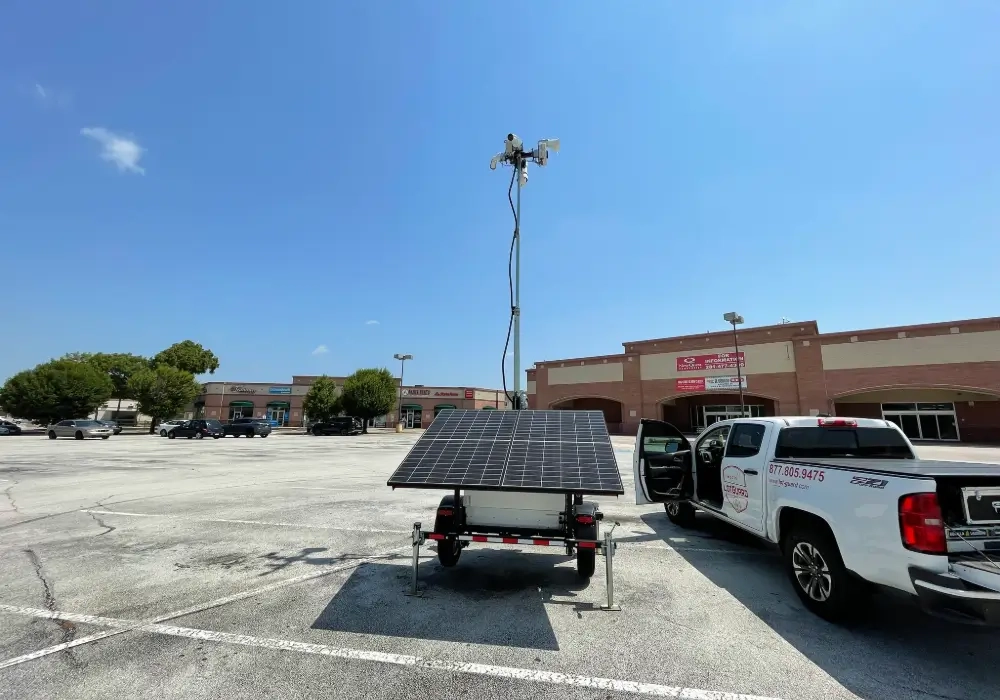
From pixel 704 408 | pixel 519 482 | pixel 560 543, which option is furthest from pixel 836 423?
pixel 704 408

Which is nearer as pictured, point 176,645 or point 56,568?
point 176,645

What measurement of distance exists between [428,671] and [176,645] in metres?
2.16

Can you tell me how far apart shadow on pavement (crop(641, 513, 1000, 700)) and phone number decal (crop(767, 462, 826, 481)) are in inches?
47.7

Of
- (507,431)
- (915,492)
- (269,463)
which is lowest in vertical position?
(269,463)

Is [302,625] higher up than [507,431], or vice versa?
[507,431]

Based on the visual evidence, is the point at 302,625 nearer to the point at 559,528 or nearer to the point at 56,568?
the point at 559,528

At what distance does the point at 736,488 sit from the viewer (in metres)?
6.00

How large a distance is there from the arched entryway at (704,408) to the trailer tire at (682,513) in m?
35.6

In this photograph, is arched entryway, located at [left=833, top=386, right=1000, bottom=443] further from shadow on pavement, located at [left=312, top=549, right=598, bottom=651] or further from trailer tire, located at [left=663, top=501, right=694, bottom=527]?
shadow on pavement, located at [left=312, top=549, right=598, bottom=651]

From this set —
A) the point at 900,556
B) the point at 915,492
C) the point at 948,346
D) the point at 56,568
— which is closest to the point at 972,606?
the point at 900,556

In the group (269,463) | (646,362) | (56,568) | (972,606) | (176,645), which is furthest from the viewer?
(646,362)

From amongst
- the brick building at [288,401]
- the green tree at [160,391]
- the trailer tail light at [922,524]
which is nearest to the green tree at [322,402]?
the brick building at [288,401]

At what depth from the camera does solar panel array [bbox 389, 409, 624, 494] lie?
4.31 metres

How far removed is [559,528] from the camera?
192 inches
